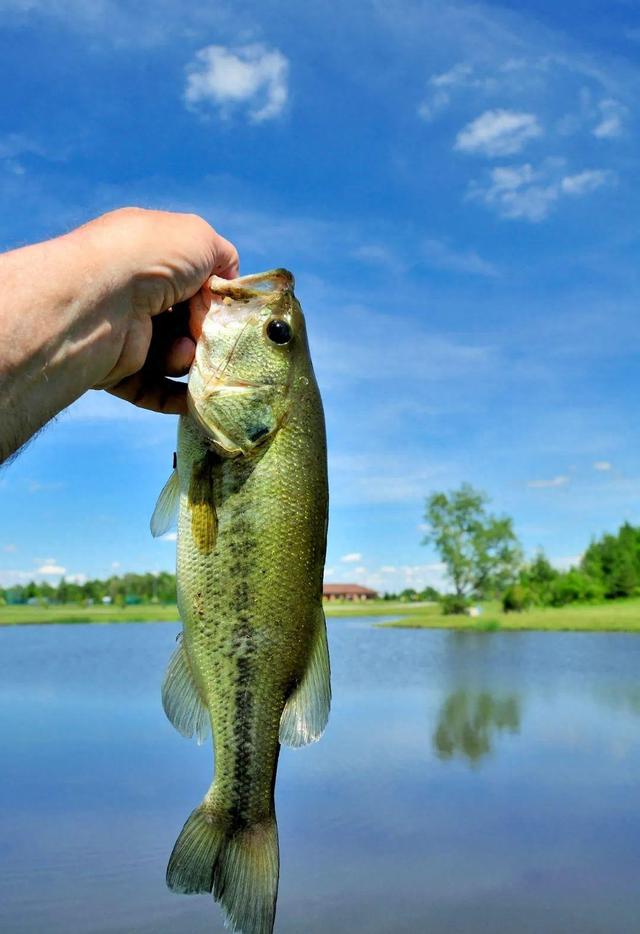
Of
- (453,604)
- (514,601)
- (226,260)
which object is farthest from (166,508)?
(453,604)

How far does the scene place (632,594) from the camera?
76.1m

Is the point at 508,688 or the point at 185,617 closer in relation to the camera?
the point at 185,617

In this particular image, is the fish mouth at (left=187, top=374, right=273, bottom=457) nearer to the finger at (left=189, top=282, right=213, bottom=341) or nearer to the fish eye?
the fish eye

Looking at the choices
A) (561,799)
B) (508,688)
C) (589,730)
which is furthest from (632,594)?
(561,799)

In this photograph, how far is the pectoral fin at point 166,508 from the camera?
2.51 meters

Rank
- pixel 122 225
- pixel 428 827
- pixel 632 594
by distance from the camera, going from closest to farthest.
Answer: pixel 122 225, pixel 428 827, pixel 632 594

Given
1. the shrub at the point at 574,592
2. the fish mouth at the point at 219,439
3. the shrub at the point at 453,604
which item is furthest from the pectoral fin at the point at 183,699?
the shrub at the point at 574,592

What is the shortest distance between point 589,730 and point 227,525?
17.1m

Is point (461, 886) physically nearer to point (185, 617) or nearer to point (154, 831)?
point (154, 831)

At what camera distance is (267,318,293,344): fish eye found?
2621mm

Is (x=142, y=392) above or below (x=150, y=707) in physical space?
above

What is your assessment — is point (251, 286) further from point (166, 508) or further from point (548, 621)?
point (548, 621)

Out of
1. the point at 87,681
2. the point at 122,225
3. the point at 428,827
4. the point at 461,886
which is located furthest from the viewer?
the point at 87,681

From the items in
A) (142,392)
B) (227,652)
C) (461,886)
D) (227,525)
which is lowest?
(461,886)
